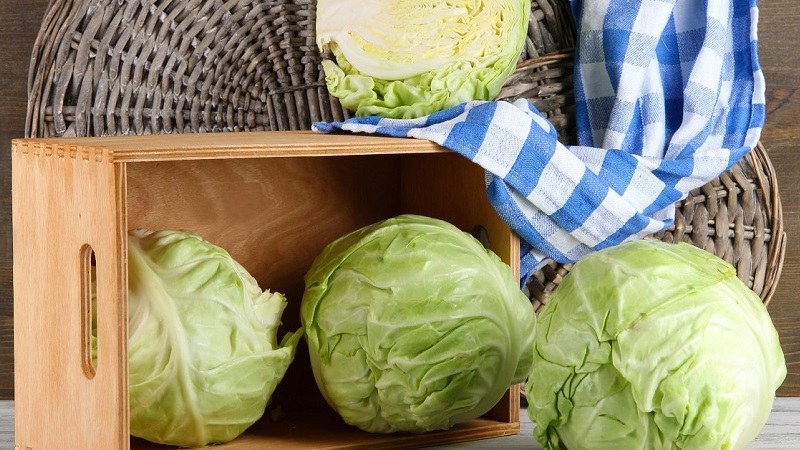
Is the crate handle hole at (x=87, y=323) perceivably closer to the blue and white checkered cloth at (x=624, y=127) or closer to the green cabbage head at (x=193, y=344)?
the green cabbage head at (x=193, y=344)

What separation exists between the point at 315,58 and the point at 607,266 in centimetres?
77

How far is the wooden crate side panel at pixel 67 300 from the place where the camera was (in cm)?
119

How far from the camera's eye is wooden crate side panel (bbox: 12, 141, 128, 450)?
1192 millimetres

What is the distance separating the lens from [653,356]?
A: 1.16 meters

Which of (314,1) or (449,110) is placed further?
(314,1)

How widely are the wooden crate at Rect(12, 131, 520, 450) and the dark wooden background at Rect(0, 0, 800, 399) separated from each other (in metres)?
0.43

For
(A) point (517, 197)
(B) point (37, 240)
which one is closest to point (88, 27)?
(B) point (37, 240)

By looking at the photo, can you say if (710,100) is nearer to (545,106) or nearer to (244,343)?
(545,106)

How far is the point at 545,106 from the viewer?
1.81 meters

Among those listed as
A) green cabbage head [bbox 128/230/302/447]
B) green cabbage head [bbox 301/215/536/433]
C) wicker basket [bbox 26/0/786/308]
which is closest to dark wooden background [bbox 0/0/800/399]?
wicker basket [bbox 26/0/786/308]

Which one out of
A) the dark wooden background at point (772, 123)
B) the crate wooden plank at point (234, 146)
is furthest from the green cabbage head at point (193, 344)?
the dark wooden background at point (772, 123)

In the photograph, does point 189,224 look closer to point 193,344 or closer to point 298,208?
point 298,208

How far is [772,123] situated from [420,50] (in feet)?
2.69

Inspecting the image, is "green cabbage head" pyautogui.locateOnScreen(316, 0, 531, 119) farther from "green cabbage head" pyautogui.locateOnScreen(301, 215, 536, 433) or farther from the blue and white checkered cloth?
"green cabbage head" pyautogui.locateOnScreen(301, 215, 536, 433)
